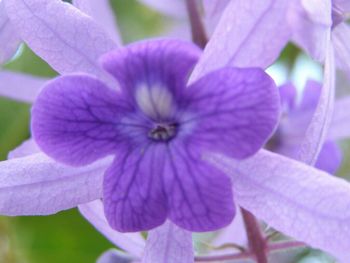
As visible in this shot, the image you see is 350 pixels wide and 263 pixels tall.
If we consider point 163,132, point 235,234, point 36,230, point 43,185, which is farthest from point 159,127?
point 36,230

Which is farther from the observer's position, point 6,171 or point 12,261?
point 12,261

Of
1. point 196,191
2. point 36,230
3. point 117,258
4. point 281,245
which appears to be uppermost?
point 196,191

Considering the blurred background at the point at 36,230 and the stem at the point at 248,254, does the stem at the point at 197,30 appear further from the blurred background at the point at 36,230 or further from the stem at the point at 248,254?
the blurred background at the point at 36,230

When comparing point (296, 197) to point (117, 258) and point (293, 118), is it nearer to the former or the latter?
point (117, 258)

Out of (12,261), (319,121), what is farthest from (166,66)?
(12,261)

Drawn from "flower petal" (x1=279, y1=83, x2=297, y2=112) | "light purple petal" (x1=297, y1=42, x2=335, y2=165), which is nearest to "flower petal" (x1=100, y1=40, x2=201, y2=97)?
Result: "light purple petal" (x1=297, y1=42, x2=335, y2=165)

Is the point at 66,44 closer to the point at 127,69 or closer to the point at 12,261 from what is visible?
the point at 127,69

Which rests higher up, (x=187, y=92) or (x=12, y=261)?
(x=187, y=92)
